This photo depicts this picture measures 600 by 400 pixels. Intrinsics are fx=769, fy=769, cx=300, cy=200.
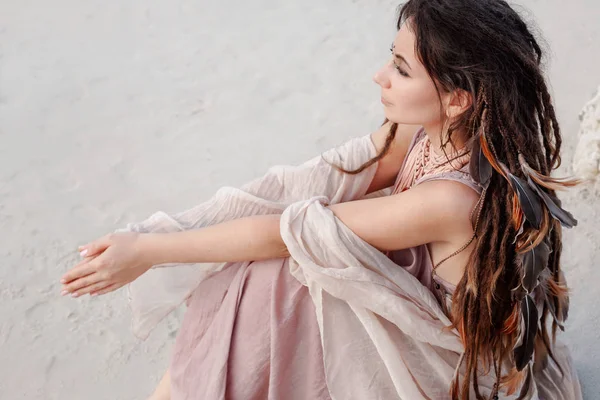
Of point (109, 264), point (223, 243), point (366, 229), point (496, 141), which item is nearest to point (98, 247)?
point (109, 264)

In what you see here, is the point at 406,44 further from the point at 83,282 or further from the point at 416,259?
the point at 83,282

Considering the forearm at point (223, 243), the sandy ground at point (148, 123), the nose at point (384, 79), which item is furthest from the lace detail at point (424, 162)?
the sandy ground at point (148, 123)

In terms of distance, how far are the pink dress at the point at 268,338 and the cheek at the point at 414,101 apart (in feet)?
0.27

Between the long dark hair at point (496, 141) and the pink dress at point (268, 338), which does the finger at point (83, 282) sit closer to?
the pink dress at point (268, 338)

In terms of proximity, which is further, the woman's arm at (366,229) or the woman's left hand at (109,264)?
the woman's left hand at (109,264)

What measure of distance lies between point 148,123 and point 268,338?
138 cm

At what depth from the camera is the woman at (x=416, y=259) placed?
1127 mm

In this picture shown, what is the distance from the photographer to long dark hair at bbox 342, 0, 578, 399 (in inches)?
43.9

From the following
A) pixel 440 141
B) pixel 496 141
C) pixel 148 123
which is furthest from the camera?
pixel 148 123

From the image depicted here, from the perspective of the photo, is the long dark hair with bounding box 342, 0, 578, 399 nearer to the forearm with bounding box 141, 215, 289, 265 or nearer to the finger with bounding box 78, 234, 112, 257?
the forearm with bounding box 141, 215, 289, 265

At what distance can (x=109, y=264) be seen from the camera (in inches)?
51.4

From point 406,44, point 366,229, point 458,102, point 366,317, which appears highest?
point 406,44

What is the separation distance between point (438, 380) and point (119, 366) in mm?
815

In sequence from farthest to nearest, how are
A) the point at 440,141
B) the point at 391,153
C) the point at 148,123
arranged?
the point at 148,123 → the point at 391,153 → the point at 440,141
